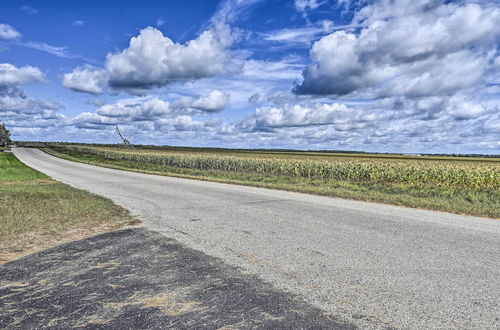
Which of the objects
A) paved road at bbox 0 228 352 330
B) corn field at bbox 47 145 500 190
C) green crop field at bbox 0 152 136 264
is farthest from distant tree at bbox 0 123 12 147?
paved road at bbox 0 228 352 330

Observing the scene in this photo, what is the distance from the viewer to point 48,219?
27.5 ft

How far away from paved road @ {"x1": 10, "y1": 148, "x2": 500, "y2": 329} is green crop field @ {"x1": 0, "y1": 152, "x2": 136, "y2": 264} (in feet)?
3.01

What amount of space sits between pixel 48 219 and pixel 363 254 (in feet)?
23.4

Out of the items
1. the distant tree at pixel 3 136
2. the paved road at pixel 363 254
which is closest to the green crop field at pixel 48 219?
the paved road at pixel 363 254

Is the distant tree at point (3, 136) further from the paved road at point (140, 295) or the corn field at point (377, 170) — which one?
the paved road at point (140, 295)

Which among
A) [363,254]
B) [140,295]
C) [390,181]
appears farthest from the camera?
[390,181]

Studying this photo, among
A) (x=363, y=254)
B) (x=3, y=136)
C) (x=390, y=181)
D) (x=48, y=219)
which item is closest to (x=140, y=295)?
(x=363, y=254)

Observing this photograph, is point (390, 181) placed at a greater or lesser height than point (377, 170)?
lesser

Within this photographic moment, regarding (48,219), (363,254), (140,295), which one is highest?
(363,254)

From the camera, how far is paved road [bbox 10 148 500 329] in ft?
12.4

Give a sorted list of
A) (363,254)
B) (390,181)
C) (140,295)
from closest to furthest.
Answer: (140,295)
(363,254)
(390,181)

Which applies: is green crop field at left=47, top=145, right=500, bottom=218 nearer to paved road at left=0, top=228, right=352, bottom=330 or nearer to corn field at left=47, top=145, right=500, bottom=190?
corn field at left=47, top=145, right=500, bottom=190

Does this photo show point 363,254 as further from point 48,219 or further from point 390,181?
point 390,181

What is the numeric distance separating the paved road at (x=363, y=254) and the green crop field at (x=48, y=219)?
0.92 m
